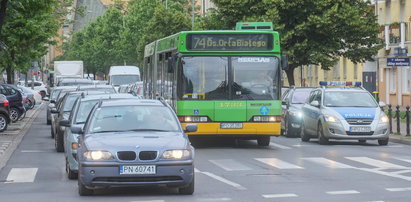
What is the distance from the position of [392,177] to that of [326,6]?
34747 millimetres

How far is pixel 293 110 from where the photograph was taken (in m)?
31.1

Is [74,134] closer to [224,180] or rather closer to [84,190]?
[224,180]

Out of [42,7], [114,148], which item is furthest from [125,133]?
[42,7]

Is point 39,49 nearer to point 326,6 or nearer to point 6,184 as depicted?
point 326,6

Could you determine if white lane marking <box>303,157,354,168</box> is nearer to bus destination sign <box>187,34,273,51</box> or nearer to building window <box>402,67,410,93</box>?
bus destination sign <box>187,34,273,51</box>

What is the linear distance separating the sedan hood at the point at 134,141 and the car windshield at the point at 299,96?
18.2 m

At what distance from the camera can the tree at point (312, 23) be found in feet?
162

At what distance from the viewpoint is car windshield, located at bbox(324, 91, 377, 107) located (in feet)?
89.2

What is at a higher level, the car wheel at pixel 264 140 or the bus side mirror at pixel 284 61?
the bus side mirror at pixel 284 61

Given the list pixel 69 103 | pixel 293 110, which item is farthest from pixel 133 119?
pixel 293 110

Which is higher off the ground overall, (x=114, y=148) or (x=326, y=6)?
(x=326, y=6)

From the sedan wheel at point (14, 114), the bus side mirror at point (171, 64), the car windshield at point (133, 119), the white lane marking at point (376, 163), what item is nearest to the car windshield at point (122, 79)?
the sedan wheel at point (14, 114)

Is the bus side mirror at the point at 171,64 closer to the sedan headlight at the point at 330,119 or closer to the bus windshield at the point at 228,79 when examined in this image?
the bus windshield at the point at 228,79

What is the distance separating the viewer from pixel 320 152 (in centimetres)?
2348
